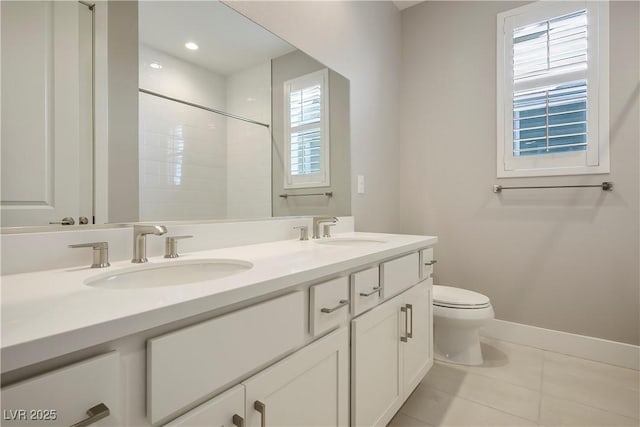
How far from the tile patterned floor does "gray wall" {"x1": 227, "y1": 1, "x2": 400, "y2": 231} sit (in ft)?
3.46

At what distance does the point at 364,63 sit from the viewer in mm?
2234

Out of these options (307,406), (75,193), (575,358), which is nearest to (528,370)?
(575,358)

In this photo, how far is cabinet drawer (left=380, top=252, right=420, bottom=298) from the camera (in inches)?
47.6

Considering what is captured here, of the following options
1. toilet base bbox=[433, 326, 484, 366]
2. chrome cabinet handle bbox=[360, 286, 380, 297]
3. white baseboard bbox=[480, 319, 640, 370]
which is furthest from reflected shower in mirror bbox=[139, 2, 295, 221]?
white baseboard bbox=[480, 319, 640, 370]

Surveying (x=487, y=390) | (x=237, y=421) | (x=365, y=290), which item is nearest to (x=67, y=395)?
(x=237, y=421)

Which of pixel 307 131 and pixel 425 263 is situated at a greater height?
pixel 307 131

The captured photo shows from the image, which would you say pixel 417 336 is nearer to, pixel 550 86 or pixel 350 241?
pixel 350 241

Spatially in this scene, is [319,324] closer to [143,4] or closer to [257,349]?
[257,349]

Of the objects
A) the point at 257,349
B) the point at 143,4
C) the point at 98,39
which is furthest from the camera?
the point at 143,4

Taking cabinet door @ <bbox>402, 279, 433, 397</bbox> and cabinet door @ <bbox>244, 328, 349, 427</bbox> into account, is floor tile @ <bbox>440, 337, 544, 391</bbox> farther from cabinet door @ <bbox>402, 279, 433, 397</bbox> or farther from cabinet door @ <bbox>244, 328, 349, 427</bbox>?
cabinet door @ <bbox>244, 328, 349, 427</bbox>

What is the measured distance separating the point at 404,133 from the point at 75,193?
237 cm

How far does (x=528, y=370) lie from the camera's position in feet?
6.15

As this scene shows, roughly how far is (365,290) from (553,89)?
2.00 meters

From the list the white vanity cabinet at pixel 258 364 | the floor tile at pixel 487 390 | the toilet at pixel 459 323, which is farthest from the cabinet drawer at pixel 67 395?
the toilet at pixel 459 323
